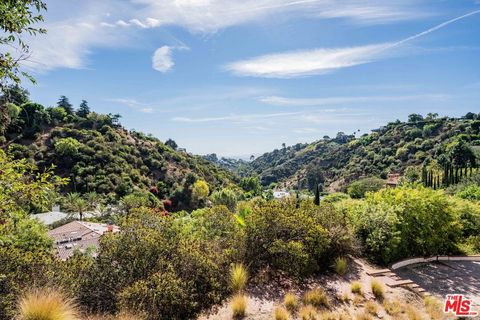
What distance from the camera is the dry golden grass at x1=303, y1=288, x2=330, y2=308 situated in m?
6.79

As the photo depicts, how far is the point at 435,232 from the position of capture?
11.8 m

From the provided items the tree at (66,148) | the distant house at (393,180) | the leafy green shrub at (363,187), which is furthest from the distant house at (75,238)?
the distant house at (393,180)

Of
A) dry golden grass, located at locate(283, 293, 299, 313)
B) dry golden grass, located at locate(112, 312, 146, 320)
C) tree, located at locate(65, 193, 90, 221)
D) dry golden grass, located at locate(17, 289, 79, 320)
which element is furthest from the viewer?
tree, located at locate(65, 193, 90, 221)

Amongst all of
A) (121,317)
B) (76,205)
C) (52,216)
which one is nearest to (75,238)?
(52,216)

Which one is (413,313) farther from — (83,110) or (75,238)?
(83,110)

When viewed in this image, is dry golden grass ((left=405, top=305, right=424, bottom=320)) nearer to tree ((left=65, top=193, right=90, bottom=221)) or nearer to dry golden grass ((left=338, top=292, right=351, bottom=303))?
dry golden grass ((left=338, top=292, right=351, bottom=303))

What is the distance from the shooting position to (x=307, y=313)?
6.27 metres

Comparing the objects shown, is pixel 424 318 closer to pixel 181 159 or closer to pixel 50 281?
pixel 50 281

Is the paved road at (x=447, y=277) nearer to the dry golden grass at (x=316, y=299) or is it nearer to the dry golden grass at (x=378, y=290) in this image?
the dry golden grass at (x=378, y=290)

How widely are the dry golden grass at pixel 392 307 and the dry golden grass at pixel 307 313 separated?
1917 millimetres

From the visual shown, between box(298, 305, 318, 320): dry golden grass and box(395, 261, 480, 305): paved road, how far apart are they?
16.4 ft

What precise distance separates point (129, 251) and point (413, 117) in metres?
106

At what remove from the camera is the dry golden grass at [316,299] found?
6793mm

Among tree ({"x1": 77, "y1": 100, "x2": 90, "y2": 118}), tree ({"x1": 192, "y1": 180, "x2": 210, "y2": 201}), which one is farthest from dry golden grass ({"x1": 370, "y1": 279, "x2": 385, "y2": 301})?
tree ({"x1": 77, "y1": 100, "x2": 90, "y2": 118})
